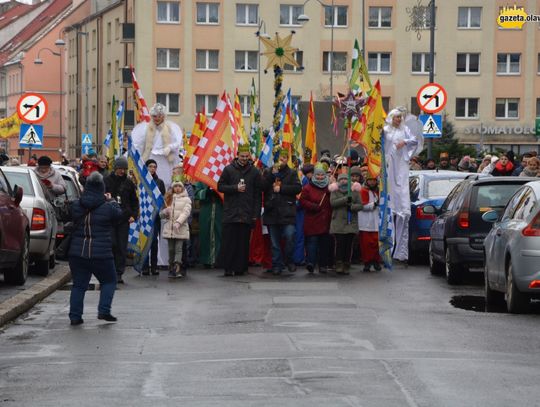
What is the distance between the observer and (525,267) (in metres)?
15.5

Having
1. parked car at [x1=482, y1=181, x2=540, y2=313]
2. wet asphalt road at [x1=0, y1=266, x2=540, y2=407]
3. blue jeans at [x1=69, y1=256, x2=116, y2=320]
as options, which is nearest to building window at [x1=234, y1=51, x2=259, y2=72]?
wet asphalt road at [x1=0, y1=266, x2=540, y2=407]

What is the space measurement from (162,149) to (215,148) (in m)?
1.06

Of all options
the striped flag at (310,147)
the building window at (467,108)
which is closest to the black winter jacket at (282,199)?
the striped flag at (310,147)

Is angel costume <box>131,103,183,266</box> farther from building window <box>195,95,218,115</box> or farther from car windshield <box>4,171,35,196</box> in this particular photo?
building window <box>195,95,218,115</box>

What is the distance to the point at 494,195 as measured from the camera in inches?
803

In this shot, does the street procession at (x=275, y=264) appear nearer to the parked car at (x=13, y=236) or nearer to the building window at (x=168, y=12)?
the parked car at (x=13, y=236)

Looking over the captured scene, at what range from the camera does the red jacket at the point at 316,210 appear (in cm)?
2277

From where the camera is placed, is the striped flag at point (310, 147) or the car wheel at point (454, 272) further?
the striped flag at point (310, 147)

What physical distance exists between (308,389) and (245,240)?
12880 mm

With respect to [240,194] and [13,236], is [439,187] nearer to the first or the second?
[240,194]

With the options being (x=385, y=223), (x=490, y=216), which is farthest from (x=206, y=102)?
(x=490, y=216)

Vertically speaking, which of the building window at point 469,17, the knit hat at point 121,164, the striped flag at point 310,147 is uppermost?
the building window at point 469,17

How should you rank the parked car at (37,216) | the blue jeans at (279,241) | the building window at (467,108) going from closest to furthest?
1. the parked car at (37,216)
2. the blue jeans at (279,241)
3. the building window at (467,108)

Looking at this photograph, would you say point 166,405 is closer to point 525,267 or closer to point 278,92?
point 525,267
